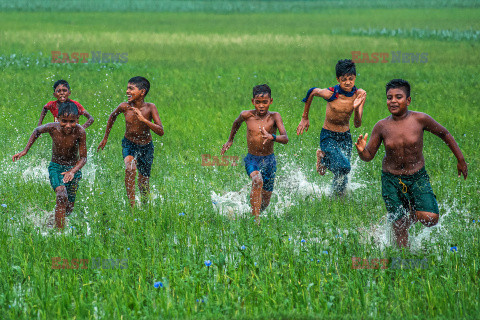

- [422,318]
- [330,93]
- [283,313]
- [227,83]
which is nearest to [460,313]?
[422,318]

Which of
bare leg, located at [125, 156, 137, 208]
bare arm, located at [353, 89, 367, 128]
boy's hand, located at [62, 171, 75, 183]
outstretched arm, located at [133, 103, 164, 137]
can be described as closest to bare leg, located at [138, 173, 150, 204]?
bare leg, located at [125, 156, 137, 208]

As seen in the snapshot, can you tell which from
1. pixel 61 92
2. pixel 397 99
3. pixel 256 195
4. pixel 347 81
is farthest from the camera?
pixel 61 92

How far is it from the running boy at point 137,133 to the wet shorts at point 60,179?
617mm

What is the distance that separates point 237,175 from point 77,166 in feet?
8.34

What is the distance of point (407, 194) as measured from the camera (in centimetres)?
594

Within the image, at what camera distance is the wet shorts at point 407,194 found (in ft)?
19.1

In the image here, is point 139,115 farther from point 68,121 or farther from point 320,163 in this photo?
point 320,163

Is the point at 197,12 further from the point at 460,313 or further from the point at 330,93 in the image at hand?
the point at 460,313

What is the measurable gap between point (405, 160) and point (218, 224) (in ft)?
6.34

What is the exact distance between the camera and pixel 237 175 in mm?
8594

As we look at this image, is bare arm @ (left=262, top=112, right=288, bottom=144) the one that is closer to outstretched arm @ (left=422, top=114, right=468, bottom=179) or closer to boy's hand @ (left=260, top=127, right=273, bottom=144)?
boy's hand @ (left=260, top=127, right=273, bottom=144)

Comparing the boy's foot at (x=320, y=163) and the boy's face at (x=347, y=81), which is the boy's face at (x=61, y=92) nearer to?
the boy's foot at (x=320, y=163)

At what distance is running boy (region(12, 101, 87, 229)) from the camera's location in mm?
6617

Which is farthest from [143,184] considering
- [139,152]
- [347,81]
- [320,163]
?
[347,81]
